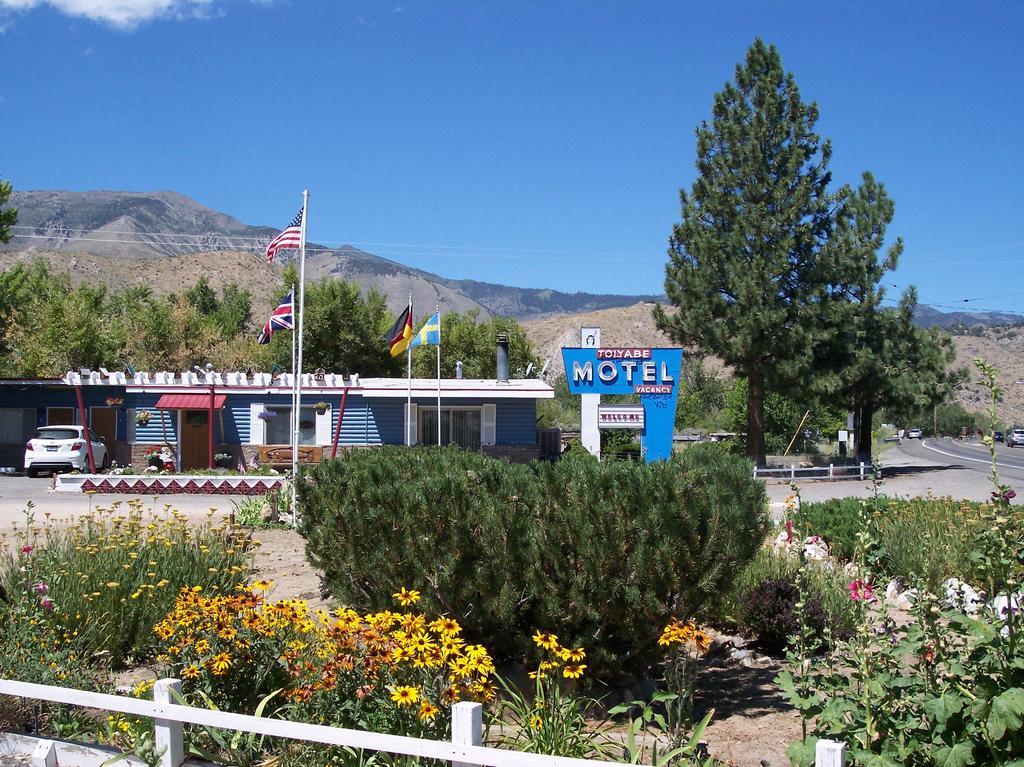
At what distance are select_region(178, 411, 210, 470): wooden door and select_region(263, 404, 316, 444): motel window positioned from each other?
2011 mm

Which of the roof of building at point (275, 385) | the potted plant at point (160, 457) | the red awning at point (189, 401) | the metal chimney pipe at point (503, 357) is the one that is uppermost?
the metal chimney pipe at point (503, 357)

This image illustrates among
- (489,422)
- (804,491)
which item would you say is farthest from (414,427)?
(804,491)

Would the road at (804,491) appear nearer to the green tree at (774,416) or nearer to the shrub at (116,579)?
the shrub at (116,579)

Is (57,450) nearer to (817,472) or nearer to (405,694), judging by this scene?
(817,472)

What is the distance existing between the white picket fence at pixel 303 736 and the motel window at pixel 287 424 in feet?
81.4

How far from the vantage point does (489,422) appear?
99.0ft

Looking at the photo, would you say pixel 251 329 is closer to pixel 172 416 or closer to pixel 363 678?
pixel 172 416

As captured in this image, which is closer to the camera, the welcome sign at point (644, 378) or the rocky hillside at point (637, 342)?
the welcome sign at point (644, 378)

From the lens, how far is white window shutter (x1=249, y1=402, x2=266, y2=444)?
29688 millimetres

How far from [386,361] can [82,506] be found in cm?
3187

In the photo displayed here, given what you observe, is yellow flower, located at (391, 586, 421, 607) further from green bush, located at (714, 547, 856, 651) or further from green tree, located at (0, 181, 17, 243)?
green tree, located at (0, 181, 17, 243)

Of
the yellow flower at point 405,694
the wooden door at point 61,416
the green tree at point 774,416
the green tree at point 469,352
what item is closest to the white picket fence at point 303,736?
the yellow flower at point 405,694

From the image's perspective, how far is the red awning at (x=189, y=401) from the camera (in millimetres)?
28750

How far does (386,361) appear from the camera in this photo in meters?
51.8
